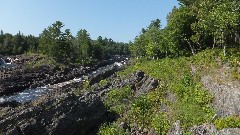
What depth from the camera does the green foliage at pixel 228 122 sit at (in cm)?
2863

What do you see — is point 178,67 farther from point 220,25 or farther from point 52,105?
point 52,105

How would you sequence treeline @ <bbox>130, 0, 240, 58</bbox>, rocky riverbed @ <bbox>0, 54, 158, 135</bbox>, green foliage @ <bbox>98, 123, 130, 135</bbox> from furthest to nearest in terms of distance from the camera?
treeline @ <bbox>130, 0, 240, 58</bbox> → green foliage @ <bbox>98, 123, 130, 135</bbox> → rocky riverbed @ <bbox>0, 54, 158, 135</bbox>

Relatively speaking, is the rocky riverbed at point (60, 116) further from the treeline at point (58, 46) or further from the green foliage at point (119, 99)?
the treeline at point (58, 46)

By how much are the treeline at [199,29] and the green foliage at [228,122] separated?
17.0 meters

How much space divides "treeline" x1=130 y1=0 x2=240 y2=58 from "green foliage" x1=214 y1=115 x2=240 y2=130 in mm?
16975

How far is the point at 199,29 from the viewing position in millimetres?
57281

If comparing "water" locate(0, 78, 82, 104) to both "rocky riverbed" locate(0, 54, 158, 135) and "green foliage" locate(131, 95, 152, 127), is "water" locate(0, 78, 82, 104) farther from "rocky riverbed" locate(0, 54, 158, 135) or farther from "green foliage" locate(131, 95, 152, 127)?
"green foliage" locate(131, 95, 152, 127)

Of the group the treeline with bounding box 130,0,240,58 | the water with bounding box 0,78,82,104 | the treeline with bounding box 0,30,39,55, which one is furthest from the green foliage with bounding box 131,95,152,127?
the treeline with bounding box 0,30,39,55

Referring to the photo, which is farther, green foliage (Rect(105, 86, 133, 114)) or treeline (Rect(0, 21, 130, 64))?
treeline (Rect(0, 21, 130, 64))

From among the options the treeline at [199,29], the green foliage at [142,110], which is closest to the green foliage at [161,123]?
the green foliage at [142,110]

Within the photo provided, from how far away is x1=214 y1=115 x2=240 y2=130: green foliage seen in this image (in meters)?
28.6

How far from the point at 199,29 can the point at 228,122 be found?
3068 cm

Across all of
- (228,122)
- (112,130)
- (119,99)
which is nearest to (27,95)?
(119,99)

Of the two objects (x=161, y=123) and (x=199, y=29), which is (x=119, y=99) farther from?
(x=199, y=29)
